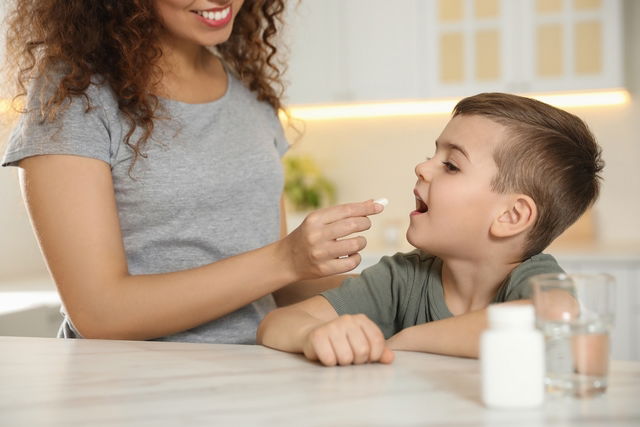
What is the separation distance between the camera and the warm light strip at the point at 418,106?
12.3 feet

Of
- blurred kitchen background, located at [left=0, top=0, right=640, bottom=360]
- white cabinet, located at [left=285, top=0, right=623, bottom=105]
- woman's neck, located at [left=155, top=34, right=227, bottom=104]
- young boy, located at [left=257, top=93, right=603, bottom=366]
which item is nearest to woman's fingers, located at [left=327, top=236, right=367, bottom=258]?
young boy, located at [left=257, top=93, right=603, bottom=366]

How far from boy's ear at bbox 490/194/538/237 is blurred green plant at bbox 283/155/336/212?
9.12 ft

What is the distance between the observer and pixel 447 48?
373 cm

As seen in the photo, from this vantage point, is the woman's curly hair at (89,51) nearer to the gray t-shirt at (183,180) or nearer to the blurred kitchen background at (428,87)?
the gray t-shirt at (183,180)

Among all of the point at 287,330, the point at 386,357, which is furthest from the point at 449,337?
the point at 287,330

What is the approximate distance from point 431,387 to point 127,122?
2.66 ft

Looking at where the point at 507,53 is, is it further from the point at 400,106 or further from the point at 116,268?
the point at 116,268

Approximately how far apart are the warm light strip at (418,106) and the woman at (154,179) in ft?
6.94

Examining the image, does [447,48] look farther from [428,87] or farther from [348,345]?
[348,345]

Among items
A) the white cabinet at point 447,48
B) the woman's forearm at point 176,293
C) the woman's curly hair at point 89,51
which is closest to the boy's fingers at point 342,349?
the woman's forearm at point 176,293

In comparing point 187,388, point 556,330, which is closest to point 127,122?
point 187,388

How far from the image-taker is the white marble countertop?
30.3 inches

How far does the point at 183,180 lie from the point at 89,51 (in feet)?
0.96

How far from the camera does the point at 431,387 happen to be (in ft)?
2.89
